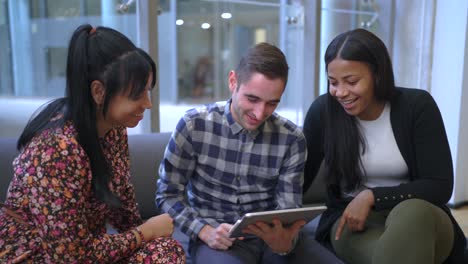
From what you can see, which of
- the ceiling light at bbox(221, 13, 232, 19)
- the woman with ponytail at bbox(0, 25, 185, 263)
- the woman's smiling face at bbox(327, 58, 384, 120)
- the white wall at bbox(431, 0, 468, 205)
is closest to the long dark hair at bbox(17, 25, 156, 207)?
the woman with ponytail at bbox(0, 25, 185, 263)

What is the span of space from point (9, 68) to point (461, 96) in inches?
113

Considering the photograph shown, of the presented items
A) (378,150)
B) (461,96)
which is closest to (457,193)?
(461,96)

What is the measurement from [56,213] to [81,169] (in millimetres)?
121

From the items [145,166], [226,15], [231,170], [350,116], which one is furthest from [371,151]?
[226,15]

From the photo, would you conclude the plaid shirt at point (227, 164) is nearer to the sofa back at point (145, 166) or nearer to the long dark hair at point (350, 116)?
the long dark hair at point (350, 116)

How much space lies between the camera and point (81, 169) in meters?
1.13

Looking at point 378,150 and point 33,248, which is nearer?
point 33,248

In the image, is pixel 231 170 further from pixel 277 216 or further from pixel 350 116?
pixel 350 116

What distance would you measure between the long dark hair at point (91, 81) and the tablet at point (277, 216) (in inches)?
14.0

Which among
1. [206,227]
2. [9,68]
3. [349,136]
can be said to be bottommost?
[206,227]

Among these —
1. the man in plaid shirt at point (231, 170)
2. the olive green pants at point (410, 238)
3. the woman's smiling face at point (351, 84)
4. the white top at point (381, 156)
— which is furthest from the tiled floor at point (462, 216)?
the man in plaid shirt at point (231, 170)

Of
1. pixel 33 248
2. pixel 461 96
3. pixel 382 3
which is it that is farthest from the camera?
pixel 382 3

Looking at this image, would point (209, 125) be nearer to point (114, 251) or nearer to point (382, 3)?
point (114, 251)

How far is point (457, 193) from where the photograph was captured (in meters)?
3.23
